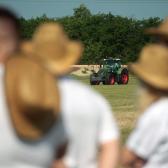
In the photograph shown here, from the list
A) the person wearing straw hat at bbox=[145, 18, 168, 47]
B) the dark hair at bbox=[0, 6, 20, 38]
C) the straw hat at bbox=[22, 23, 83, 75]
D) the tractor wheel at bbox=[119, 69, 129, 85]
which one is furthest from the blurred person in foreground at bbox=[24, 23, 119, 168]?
the tractor wheel at bbox=[119, 69, 129, 85]

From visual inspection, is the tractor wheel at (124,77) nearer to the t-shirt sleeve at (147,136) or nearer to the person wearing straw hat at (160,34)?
the person wearing straw hat at (160,34)

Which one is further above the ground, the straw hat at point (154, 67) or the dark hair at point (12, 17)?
the dark hair at point (12, 17)

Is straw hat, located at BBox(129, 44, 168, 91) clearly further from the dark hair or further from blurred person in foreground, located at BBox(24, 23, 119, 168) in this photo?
the dark hair

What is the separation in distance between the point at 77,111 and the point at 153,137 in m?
0.62

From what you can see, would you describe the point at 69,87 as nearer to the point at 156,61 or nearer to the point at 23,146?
the point at 23,146

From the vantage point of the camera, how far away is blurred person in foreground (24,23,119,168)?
290cm

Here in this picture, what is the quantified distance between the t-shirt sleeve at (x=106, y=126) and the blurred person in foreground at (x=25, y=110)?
23cm

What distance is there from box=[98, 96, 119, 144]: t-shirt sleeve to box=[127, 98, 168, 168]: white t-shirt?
14.3 inches

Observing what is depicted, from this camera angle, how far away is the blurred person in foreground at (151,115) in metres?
3.37

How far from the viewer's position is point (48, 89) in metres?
2.70

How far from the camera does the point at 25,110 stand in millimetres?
2674

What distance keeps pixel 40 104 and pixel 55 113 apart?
88 mm

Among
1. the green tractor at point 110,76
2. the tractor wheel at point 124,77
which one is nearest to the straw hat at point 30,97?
the green tractor at point 110,76

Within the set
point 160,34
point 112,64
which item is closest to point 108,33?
point 112,64
